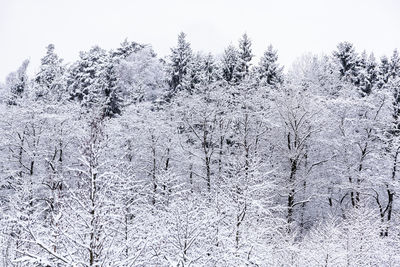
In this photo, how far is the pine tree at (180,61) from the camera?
4197 centimetres

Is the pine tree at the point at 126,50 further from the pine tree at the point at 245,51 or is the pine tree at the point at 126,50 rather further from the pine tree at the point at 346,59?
the pine tree at the point at 346,59

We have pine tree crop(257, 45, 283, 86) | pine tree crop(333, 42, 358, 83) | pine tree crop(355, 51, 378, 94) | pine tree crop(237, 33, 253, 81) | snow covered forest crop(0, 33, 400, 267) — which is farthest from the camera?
pine tree crop(237, 33, 253, 81)

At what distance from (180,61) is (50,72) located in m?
18.8

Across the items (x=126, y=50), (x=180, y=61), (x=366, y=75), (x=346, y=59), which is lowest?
(x=366, y=75)

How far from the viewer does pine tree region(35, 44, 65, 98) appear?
40.7 meters

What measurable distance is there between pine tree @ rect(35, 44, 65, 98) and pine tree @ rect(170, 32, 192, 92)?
13833mm

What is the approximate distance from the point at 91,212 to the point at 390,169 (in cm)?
2483

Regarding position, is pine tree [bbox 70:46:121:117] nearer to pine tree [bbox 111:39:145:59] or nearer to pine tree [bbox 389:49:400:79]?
pine tree [bbox 111:39:145:59]

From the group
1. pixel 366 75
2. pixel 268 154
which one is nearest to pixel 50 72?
pixel 268 154

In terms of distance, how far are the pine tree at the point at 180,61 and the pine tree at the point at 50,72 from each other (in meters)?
13.8

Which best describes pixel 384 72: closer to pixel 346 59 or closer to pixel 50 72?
pixel 346 59

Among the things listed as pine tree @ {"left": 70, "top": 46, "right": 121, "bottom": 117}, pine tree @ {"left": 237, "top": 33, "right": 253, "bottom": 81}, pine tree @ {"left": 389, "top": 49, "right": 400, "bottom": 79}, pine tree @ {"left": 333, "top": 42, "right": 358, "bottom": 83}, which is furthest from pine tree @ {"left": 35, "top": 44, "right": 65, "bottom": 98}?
pine tree @ {"left": 389, "top": 49, "right": 400, "bottom": 79}

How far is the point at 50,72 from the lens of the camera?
152ft

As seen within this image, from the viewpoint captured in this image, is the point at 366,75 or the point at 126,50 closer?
the point at 366,75
